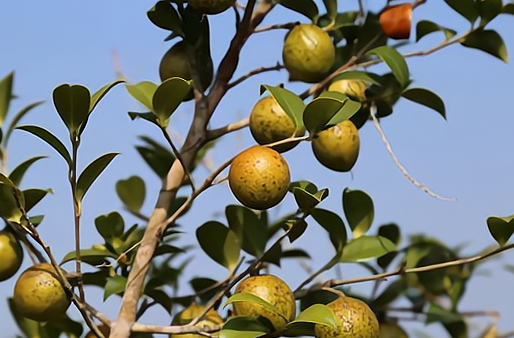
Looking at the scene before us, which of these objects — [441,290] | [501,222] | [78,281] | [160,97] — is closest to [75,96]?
[160,97]

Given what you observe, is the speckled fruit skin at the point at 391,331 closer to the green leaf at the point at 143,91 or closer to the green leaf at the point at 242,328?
the green leaf at the point at 242,328

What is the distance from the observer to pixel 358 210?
1188mm

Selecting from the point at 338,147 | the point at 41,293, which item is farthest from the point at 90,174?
the point at 338,147

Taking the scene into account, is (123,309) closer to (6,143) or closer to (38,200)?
(38,200)

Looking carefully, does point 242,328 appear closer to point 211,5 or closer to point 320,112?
point 320,112

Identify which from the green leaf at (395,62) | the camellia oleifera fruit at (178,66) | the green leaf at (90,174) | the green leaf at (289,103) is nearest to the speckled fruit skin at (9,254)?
the green leaf at (90,174)

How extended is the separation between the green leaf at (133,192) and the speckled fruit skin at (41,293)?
345mm

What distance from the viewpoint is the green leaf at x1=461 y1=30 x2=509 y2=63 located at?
1.21 m

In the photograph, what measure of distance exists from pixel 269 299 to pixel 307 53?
0.33m

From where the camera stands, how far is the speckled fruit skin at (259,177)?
0.91 metres

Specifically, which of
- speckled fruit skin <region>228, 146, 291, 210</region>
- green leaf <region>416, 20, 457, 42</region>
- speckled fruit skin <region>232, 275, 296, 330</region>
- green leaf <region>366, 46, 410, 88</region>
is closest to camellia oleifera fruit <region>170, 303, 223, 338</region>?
speckled fruit skin <region>232, 275, 296, 330</region>

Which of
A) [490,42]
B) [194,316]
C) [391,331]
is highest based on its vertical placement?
[490,42]

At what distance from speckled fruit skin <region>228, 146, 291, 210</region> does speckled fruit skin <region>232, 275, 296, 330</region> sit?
9cm

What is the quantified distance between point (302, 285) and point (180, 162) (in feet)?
0.72
